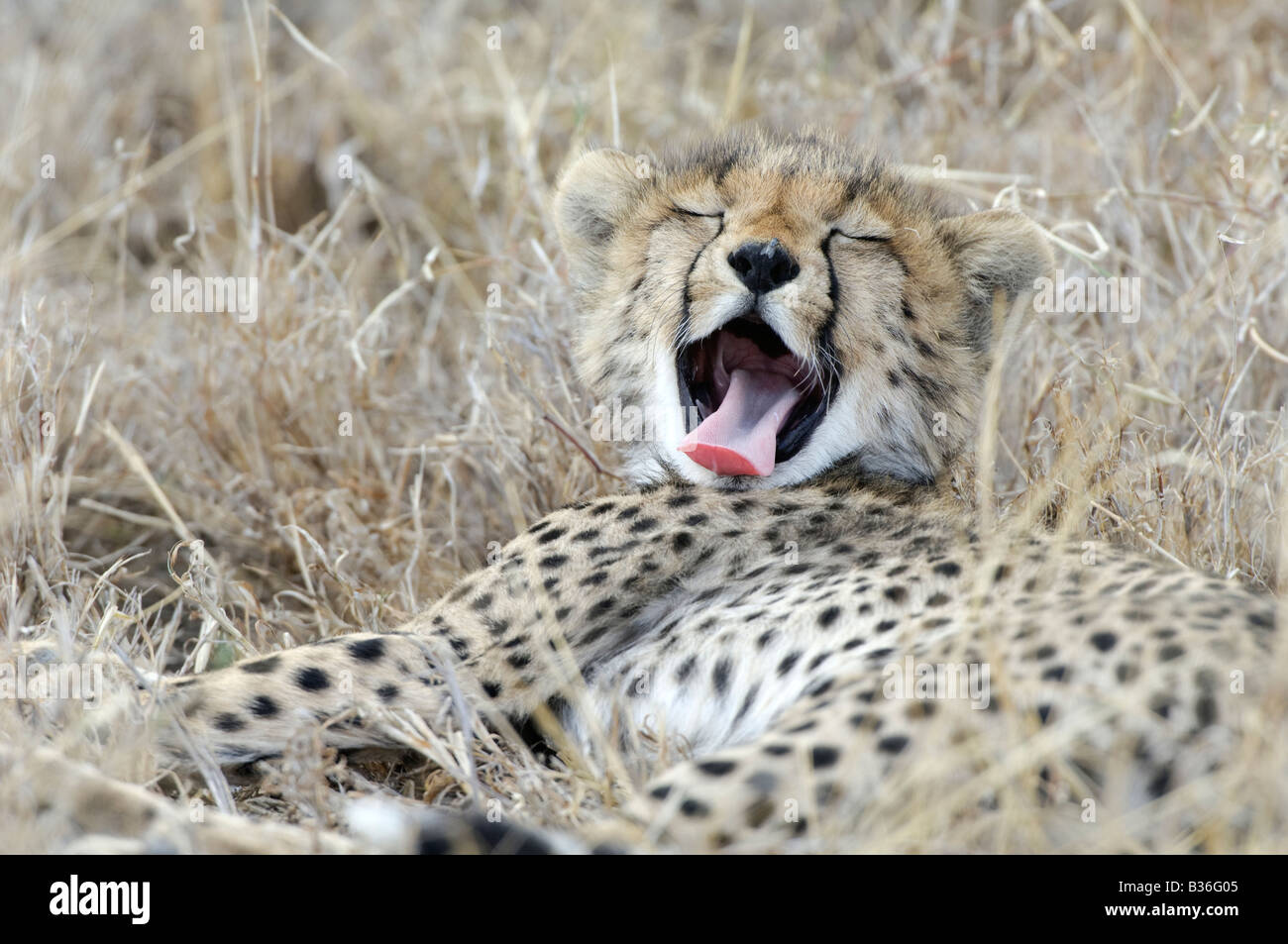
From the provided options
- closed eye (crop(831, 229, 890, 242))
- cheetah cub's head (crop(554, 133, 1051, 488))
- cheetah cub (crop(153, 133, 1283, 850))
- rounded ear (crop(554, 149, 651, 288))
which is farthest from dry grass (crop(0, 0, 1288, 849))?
closed eye (crop(831, 229, 890, 242))

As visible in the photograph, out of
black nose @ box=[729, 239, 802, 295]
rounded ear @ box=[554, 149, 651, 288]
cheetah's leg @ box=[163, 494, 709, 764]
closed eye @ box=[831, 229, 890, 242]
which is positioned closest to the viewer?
cheetah's leg @ box=[163, 494, 709, 764]

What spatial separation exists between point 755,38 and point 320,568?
142 inches

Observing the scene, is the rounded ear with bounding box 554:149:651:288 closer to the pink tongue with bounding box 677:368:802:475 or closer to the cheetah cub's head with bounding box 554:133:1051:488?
the cheetah cub's head with bounding box 554:133:1051:488

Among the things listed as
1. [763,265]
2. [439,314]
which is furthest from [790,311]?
[439,314]

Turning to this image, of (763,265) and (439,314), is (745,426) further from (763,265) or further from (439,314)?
(439,314)

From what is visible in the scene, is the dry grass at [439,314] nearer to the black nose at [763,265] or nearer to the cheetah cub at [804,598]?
the cheetah cub at [804,598]

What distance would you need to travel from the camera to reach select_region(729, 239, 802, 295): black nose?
8.97ft

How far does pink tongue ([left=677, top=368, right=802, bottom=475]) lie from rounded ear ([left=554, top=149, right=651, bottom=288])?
452 mm

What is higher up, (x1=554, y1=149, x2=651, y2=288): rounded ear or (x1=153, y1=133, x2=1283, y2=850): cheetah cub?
(x1=554, y1=149, x2=651, y2=288): rounded ear

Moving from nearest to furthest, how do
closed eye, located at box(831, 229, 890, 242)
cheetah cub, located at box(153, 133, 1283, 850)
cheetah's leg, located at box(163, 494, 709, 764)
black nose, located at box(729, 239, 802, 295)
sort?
1. cheetah cub, located at box(153, 133, 1283, 850)
2. cheetah's leg, located at box(163, 494, 709, 764)
3. black nose, located at box(729, 239, 802, 295)
4. closed eye, located at box(831, 229, 890, 242)

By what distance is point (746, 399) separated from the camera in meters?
2.94

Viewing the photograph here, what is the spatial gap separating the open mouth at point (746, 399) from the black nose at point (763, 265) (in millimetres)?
138

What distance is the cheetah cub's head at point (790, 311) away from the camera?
110 inches

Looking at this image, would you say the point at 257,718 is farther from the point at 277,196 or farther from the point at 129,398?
the point at 277,196
